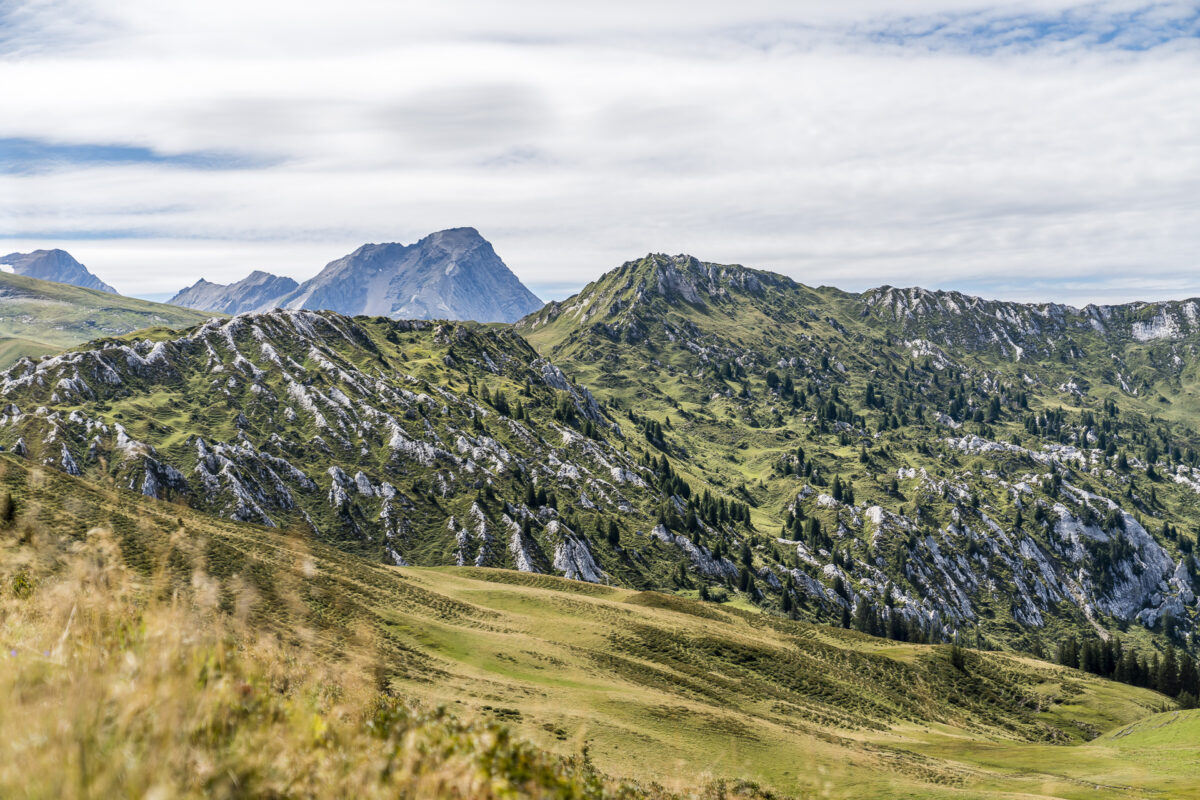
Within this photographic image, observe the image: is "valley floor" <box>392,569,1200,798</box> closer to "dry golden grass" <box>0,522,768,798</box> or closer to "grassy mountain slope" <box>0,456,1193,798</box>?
"grassy mountain slope" <box>0,456,1193,798</box>

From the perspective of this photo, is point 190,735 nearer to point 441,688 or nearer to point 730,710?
point 441,688

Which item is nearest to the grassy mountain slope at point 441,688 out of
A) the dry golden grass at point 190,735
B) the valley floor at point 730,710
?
the dry golden grass at point 190,735

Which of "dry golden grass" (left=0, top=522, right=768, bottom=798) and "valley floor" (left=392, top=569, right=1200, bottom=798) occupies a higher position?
"dry golden grass" (left=0, top=522, right=768, bottom=798)

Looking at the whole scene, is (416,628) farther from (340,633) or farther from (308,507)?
(308,507)

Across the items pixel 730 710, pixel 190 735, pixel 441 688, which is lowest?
pixel 730 710

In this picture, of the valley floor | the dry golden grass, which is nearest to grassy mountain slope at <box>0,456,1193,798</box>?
the dry golden grass

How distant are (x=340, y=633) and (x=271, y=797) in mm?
42028

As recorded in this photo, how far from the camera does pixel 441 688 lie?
1667 inches

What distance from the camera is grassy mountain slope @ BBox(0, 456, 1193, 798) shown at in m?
7.68

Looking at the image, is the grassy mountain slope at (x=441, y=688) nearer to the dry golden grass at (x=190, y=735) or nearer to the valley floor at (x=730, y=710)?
the dry golden grass at (x=190, y=735)

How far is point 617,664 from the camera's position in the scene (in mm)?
64062

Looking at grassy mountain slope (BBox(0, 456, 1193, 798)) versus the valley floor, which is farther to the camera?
the valley floor

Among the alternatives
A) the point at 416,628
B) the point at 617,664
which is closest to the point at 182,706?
the point at 416,628

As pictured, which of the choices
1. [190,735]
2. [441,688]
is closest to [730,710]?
[441,688]
